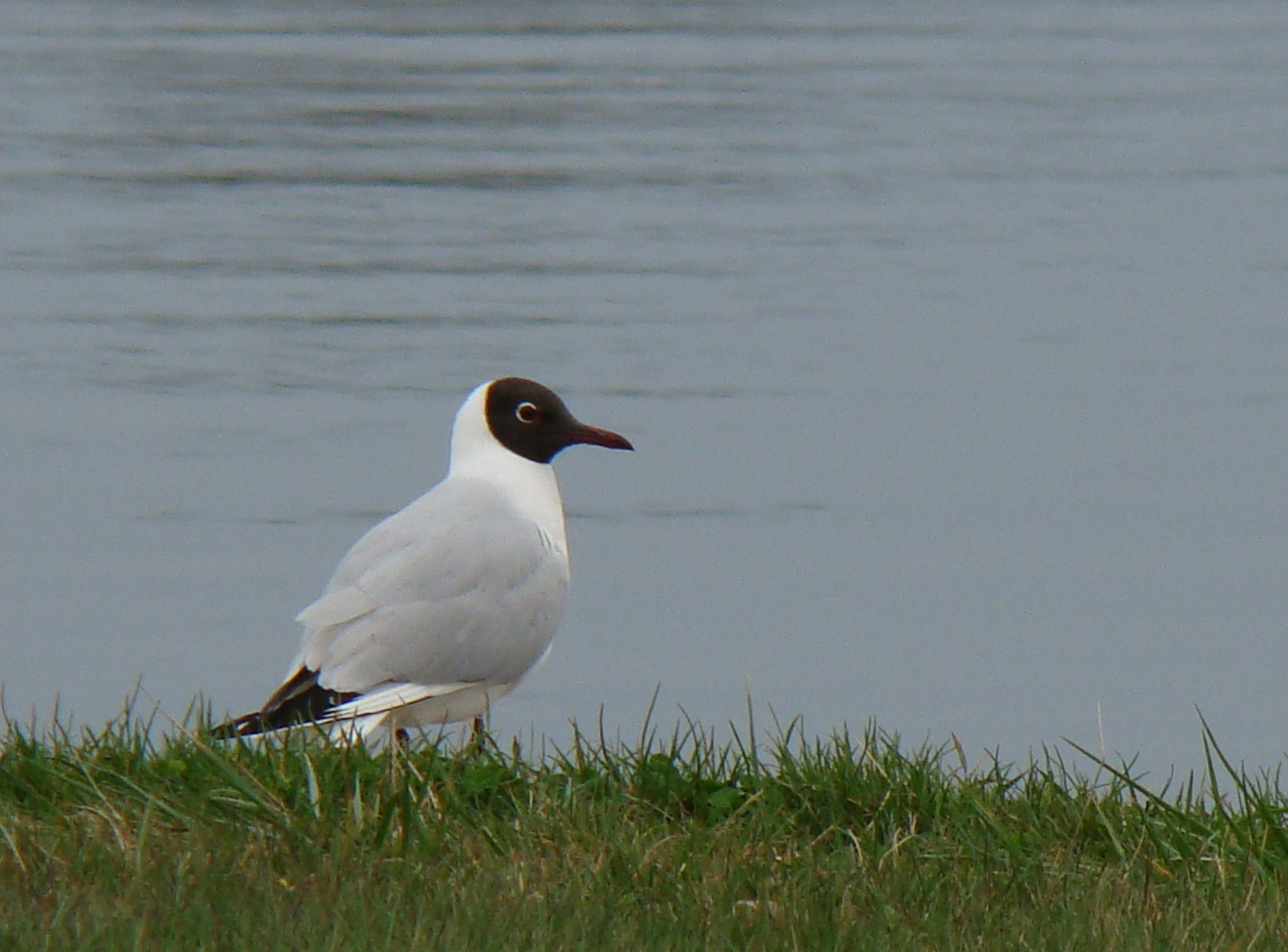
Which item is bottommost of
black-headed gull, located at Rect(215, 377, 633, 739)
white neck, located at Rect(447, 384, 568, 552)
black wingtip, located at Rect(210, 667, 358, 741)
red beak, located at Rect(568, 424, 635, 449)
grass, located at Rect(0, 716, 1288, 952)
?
grass, located at Rect(0, 716, 1288, 952)

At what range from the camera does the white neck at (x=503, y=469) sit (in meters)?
7.62

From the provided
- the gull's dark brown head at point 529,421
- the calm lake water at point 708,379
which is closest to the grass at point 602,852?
the calm lake water at point 708,379

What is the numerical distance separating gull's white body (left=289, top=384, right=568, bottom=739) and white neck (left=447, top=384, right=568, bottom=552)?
128 millimetres

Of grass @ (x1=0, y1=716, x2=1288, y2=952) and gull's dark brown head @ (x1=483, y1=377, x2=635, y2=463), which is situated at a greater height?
gull's dark brown head @ (x1=483, y1=377, x2=635, y2=463)

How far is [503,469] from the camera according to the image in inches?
303

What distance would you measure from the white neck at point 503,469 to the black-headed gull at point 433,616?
2cm

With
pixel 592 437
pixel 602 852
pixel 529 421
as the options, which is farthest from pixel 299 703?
pixel 602 852

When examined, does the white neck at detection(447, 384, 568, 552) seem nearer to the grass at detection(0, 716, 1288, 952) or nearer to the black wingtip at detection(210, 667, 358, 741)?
the black wingtip at detection(210, 667, 358, 741)

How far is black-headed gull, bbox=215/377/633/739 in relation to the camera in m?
6.68

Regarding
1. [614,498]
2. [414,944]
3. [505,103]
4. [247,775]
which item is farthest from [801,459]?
[505,103]

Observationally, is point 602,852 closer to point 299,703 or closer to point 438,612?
point 299,703

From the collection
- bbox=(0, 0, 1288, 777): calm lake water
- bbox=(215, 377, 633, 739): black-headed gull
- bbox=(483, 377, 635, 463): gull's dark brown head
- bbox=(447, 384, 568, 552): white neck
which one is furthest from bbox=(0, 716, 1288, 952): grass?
bbox=(483, 377, 635, 463): gull's dark brown head

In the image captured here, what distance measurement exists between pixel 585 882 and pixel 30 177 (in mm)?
14632

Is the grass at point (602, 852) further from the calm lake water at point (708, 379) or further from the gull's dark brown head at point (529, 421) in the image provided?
the gull's dark brown head at point (529, 421)
